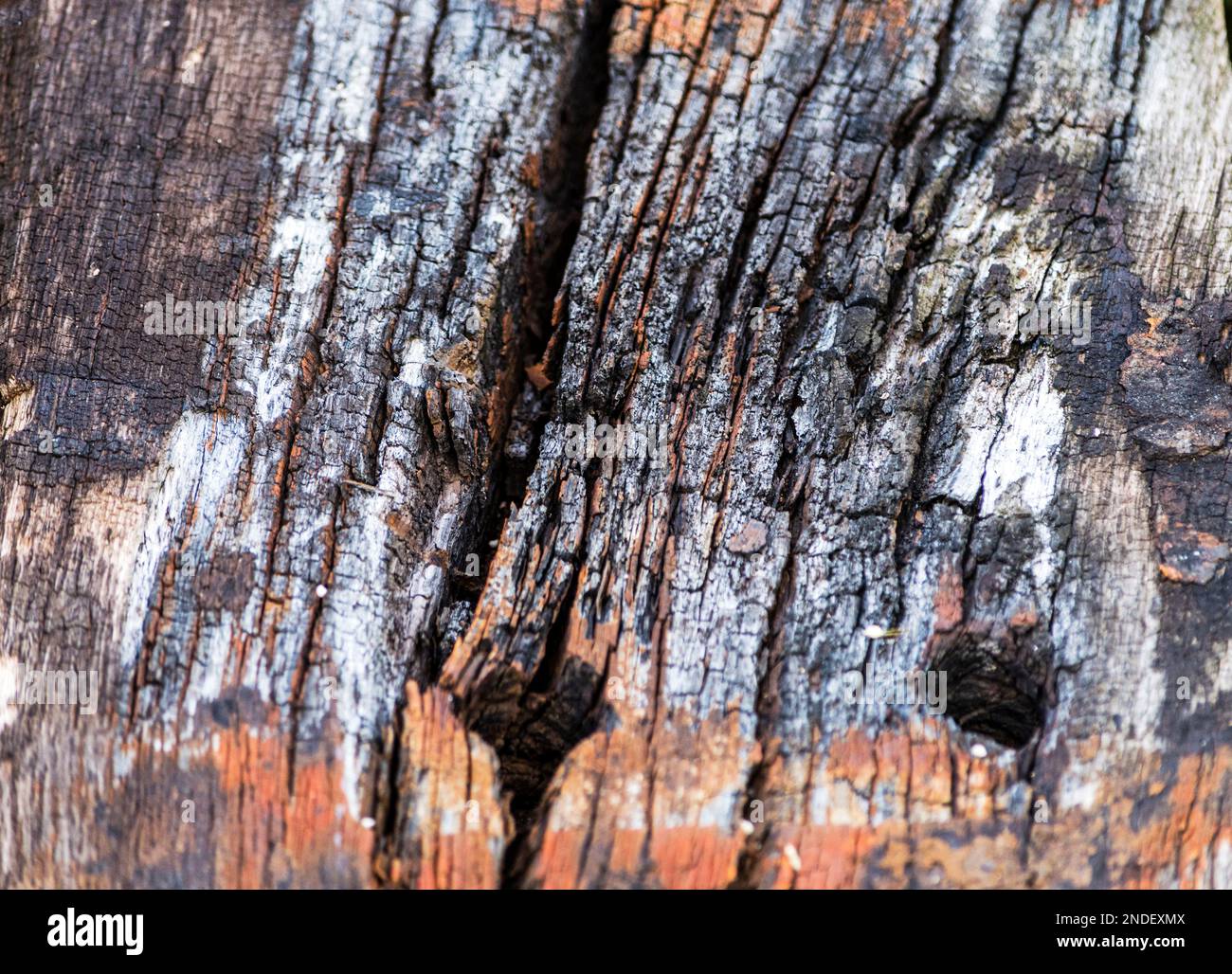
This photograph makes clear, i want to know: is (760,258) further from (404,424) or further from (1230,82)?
(1230,82)

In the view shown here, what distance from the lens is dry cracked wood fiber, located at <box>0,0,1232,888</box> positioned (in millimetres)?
2715

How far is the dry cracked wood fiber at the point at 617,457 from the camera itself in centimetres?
271

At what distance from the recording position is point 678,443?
3.21m

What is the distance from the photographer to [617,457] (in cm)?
320

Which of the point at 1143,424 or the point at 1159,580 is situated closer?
the point at 1159,580

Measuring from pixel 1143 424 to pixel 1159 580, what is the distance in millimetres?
504

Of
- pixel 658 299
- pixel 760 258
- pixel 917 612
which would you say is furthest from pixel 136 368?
pixel 917 612

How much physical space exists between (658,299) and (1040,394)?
1.25m

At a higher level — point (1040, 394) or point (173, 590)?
point (1040, 394)

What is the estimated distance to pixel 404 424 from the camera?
127 inches
